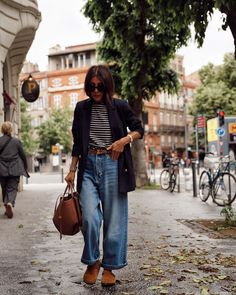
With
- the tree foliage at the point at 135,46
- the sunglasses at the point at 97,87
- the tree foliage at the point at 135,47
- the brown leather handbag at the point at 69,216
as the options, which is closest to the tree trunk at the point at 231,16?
the sunglasses at the point at 97,87

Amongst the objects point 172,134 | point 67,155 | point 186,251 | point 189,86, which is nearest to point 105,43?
point 186,251

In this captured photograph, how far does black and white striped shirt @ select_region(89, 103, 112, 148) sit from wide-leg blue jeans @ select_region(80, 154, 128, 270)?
11 cm

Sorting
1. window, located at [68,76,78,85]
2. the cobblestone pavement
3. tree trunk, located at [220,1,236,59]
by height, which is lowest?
the cobblestone pavement

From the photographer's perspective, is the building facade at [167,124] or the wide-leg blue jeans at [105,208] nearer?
the wide-leg blue jeans at [105,208]

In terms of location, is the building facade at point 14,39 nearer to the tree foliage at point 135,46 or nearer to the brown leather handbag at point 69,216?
the tree foliage at point 135,46

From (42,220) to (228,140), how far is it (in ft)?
117

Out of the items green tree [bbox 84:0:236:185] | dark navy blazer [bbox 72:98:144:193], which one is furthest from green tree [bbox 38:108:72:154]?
dark navy blazer [bbox 72:98:144:193]

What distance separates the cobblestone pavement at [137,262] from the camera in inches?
176

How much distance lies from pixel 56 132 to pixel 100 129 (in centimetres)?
5995

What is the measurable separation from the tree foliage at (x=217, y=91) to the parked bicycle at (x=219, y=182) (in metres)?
50.0

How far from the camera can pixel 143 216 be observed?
10453mm

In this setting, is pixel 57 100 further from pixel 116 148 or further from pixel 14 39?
pixel 116 148

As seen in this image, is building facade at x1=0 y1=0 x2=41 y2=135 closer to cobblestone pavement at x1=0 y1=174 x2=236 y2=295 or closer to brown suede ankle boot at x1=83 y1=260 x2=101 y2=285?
cobblestone pavement at x1=0 y1=174 x2=236 y2=295

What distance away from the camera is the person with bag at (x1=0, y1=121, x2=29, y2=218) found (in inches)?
406
